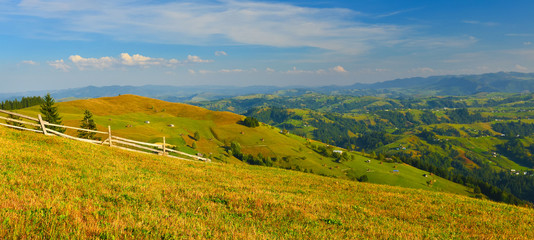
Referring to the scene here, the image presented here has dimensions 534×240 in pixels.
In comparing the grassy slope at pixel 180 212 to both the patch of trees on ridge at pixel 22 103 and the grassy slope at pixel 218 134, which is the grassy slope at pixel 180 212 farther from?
the patch of trees on ridge at pixel 22 103

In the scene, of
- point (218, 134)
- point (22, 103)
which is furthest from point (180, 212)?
point (22, 103)

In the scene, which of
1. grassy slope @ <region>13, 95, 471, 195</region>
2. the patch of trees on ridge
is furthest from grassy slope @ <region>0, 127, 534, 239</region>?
the patch of trees on ridge

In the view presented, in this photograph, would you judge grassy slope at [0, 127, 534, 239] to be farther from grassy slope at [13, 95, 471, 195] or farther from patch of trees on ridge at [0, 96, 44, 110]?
patch of trees on ridge at [0, 96, 44, 110]

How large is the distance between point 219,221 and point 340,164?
595 ft

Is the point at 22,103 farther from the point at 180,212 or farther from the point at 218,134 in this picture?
the point at 180,212

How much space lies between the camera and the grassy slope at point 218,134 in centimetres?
13312

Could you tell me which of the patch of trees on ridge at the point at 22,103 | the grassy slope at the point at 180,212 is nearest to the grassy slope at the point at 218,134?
the patch of trees on ridge at the point at 22,103

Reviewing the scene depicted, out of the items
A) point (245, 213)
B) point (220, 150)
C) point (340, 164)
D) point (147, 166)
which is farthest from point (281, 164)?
point (245, 213)

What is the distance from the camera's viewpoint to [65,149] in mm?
21141

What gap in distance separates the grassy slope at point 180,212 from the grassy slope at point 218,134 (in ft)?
359

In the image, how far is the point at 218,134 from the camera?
161375 mm

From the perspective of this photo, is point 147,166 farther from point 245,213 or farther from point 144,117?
point 144,117

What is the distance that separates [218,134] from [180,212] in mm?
153908

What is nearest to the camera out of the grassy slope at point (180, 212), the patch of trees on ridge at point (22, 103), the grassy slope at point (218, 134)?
the grassy slope at point (180, 212)
